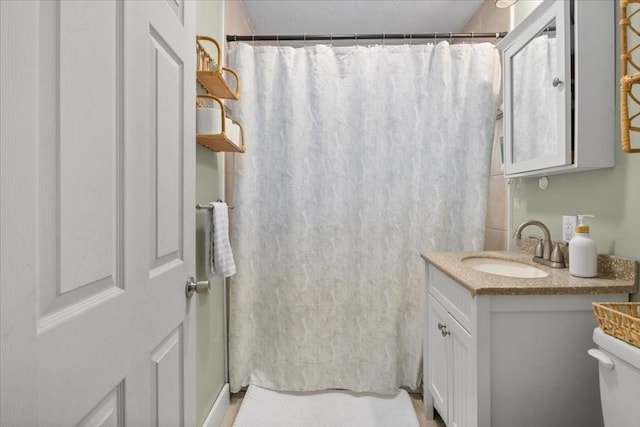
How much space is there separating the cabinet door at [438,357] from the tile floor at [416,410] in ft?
0.35

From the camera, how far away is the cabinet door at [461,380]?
1.10 meters

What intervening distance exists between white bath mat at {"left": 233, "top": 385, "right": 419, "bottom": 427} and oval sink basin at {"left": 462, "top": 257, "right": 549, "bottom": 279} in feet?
2.87

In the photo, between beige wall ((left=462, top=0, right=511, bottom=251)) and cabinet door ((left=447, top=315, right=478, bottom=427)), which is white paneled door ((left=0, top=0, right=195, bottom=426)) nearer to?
cabinet door ((left=447, top=315, right=478, bottom=427))

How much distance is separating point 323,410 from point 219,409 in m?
0.55

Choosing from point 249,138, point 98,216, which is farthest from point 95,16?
point 249,138

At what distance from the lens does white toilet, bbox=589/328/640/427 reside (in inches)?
30.2

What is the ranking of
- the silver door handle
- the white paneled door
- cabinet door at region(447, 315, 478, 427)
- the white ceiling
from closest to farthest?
the white paneled door → the silver door handle → cabinet door at region(447, 315, 478, 427) → the white ceiling

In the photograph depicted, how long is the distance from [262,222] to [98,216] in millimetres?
1396

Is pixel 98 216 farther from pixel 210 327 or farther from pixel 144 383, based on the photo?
pixel 210 327

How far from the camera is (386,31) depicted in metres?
2.45

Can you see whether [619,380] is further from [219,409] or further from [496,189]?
[219,409]

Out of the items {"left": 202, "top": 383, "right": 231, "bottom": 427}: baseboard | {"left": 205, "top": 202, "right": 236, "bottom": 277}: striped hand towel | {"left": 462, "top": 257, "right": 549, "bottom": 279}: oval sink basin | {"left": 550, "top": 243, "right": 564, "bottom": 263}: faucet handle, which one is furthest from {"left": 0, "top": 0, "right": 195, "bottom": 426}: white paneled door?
{"left": 550, "top": 243, "right": 564, "bottom": 263}: faucet handle

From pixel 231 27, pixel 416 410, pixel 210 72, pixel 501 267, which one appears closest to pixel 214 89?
pixel 210 72

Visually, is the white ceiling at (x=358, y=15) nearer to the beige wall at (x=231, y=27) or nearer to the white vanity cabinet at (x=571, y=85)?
the beige wall at (x=231, y=27)
